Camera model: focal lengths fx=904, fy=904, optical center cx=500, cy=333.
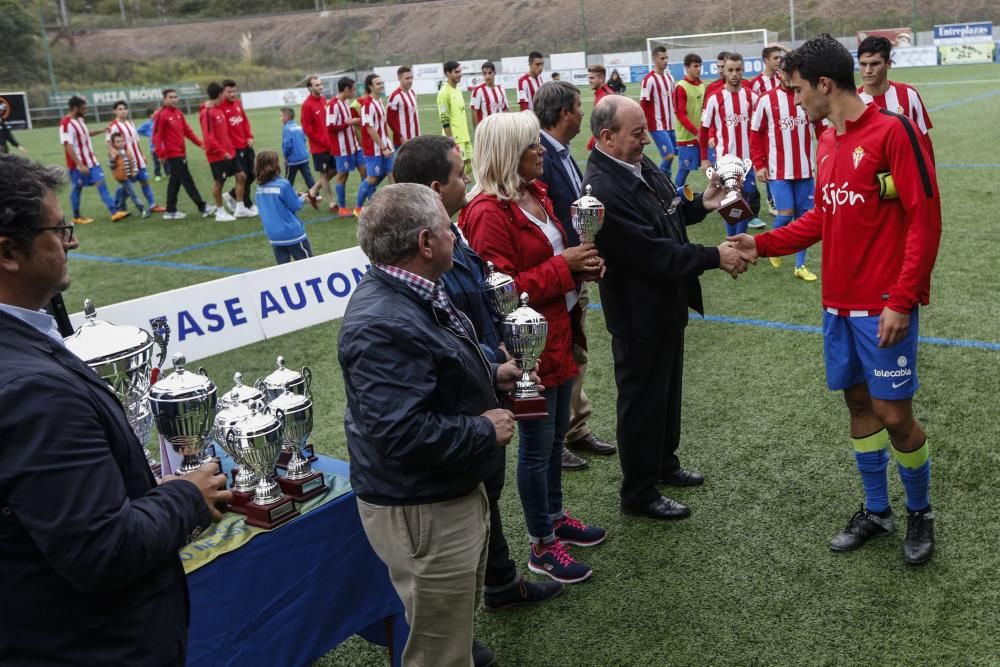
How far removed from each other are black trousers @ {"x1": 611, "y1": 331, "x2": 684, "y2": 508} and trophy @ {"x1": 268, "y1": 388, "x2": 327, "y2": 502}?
5.54 feet

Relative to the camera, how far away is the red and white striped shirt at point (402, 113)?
14250mm

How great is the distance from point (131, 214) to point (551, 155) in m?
12.8

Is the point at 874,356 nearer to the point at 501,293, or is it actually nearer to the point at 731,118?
the point at 501,293

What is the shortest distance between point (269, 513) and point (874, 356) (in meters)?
2.32

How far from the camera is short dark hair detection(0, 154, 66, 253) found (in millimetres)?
1681

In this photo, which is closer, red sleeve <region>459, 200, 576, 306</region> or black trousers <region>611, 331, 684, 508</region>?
red sleeve <region>459, 200, 576, 306</region>

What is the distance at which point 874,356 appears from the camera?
3486mm

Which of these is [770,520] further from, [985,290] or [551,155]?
[985,290]

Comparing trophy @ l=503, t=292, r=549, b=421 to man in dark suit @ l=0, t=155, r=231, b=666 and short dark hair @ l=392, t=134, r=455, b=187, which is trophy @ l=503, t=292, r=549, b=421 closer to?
short dark hair @ l=392, t=134, r=455, b=187

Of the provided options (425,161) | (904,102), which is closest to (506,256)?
(425,161)

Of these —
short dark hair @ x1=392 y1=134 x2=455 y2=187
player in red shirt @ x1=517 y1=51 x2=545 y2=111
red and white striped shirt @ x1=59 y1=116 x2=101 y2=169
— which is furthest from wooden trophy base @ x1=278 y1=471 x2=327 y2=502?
player in red shirt @ x1=517 y1=51 x2=545 y2=111

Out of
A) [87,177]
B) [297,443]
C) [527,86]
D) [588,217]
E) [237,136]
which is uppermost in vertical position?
[527,86]

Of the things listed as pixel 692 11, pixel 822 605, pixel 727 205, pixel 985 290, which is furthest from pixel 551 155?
pixel 692 11

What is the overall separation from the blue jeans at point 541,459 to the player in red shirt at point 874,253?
1.13 meters
